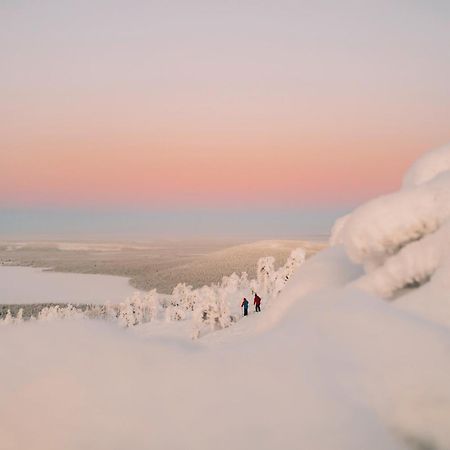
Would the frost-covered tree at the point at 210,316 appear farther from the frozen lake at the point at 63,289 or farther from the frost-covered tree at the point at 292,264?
the frozen lake at the point at 63,289

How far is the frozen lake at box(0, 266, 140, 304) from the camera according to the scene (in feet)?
447

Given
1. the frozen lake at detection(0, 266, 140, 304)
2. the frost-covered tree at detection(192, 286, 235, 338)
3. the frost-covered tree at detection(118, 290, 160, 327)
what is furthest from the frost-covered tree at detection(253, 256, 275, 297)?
the frozen lake at detection(0, 266, 140, 304)

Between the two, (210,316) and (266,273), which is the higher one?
(266,273)

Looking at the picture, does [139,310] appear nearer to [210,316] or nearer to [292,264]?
[292,264]

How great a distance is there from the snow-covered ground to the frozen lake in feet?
386

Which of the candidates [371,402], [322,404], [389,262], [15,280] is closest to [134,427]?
[322,404]

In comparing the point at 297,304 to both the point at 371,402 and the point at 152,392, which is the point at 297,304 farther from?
the point at 152,392

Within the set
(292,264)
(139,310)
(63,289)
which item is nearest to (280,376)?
(292,264)

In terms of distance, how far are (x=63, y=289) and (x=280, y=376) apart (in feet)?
541

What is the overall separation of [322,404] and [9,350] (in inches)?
113

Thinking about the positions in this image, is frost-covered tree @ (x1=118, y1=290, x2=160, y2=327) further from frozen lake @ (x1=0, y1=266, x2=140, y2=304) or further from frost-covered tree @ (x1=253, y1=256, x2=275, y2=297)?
frozen lake @ (x1=0, y1=266, x2=140, y2=304)

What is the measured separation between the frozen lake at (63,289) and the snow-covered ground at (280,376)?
386 feet

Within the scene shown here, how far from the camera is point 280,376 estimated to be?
4035 millimetres

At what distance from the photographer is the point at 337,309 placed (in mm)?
4719
